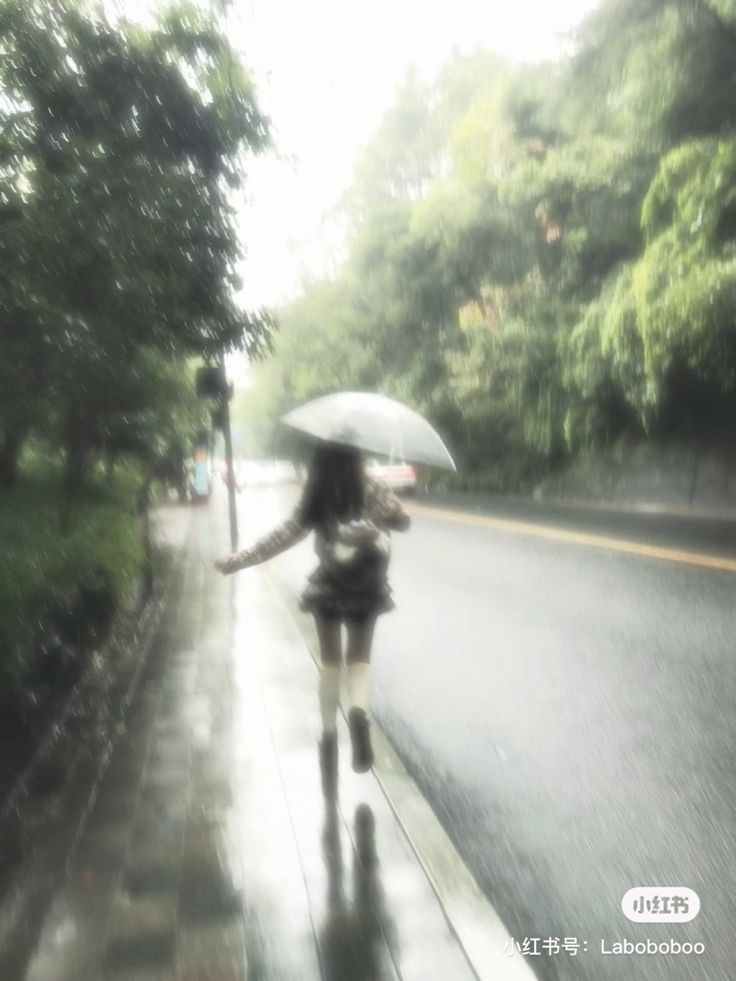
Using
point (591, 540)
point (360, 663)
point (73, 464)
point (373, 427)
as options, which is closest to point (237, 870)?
point (360, 663)

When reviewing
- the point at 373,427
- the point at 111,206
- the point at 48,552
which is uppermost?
the point at 111,206

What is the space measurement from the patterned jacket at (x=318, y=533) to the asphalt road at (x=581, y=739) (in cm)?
132

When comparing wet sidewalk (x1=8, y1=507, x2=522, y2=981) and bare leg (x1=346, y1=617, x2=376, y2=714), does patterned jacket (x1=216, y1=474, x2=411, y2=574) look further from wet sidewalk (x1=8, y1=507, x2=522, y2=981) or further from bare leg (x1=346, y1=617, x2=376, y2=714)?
wet sidewalk (x1=8, y1=507, x2=522, y2=981)

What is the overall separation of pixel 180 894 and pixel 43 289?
2.89m

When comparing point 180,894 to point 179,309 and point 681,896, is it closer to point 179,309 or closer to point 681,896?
point 681,896

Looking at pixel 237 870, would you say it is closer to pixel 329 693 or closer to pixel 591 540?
pixel 329 693

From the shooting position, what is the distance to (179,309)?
5809mm

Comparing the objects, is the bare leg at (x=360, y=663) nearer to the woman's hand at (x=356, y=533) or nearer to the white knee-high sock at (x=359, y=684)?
the white knee-high sock at (x=359, y=684)

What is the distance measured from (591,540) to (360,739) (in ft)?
34.8

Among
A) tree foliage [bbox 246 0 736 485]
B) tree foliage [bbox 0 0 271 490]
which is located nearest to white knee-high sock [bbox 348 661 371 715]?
tree foliage [bbox 0 0 271 490]

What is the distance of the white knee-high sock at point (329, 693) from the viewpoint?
4.86 metres

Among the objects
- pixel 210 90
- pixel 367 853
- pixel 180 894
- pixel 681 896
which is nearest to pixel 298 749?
pixel 367 853

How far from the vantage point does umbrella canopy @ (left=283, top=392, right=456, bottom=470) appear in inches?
172

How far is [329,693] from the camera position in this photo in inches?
193
